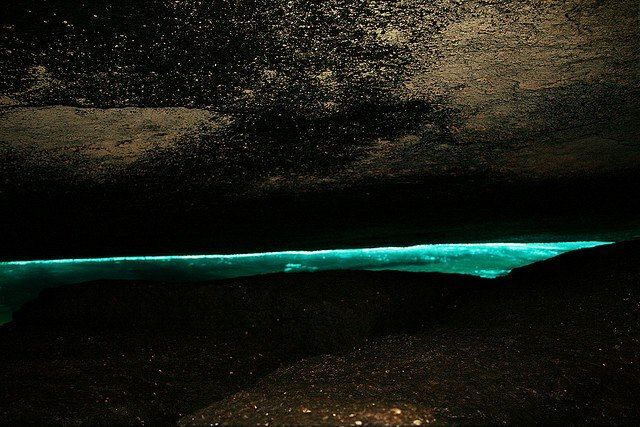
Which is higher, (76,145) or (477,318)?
(76,145)

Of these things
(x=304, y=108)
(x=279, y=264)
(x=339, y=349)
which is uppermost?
(x=304, y=108)

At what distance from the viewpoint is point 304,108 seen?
1.93 meters

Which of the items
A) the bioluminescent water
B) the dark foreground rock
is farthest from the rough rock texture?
the bioluminescent water

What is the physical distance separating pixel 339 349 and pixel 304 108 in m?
1.40

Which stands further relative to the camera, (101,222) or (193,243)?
(193,243)

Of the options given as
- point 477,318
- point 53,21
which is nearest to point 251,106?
point 53,21

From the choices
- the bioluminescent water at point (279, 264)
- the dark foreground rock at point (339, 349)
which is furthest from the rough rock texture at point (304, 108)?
the bioluminescent water at point (279, 264)

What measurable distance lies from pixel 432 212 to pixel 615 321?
1.78m

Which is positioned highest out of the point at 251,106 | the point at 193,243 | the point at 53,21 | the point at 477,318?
the point at 53,21

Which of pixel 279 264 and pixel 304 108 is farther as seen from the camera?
pixel 279 264

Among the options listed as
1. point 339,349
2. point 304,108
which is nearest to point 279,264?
point 339,349

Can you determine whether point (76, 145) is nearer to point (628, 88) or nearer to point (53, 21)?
point (53, 21)

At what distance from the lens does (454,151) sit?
8.15 ft

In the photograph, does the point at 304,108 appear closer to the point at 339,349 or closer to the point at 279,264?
the point at 339,349
